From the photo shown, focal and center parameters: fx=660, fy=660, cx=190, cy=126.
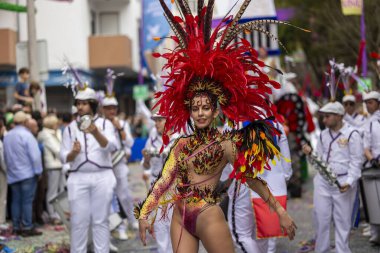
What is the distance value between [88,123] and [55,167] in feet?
14.8

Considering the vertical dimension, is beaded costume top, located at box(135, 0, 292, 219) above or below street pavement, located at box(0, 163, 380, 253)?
above

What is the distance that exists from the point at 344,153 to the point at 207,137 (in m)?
3.17

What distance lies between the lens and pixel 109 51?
29.5 m

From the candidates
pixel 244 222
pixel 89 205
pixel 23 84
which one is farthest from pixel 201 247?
pixel 23 84

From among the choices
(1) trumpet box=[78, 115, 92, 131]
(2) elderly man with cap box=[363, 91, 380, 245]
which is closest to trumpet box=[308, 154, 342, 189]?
(2) elderly man with cap box=[363, 91, 380, 245]

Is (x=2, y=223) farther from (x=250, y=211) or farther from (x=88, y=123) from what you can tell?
(x=250, y=211)

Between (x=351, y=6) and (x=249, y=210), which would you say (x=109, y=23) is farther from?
(x=249, y=210)

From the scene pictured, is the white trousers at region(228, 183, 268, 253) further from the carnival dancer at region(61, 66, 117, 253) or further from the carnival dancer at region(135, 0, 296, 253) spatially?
the carnival dancer at region(135, 0, 296, 253)

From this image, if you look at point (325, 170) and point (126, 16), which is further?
point (126, 16)

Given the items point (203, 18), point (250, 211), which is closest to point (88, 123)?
point (250, 211)

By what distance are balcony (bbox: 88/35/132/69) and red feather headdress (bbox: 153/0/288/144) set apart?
2477 cm

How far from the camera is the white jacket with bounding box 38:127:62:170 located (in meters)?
11.0

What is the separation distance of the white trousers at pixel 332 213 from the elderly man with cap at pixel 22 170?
4.50m

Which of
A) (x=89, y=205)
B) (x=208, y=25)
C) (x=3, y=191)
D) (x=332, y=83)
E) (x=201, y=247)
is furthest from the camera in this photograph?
(x=3, y=191)
